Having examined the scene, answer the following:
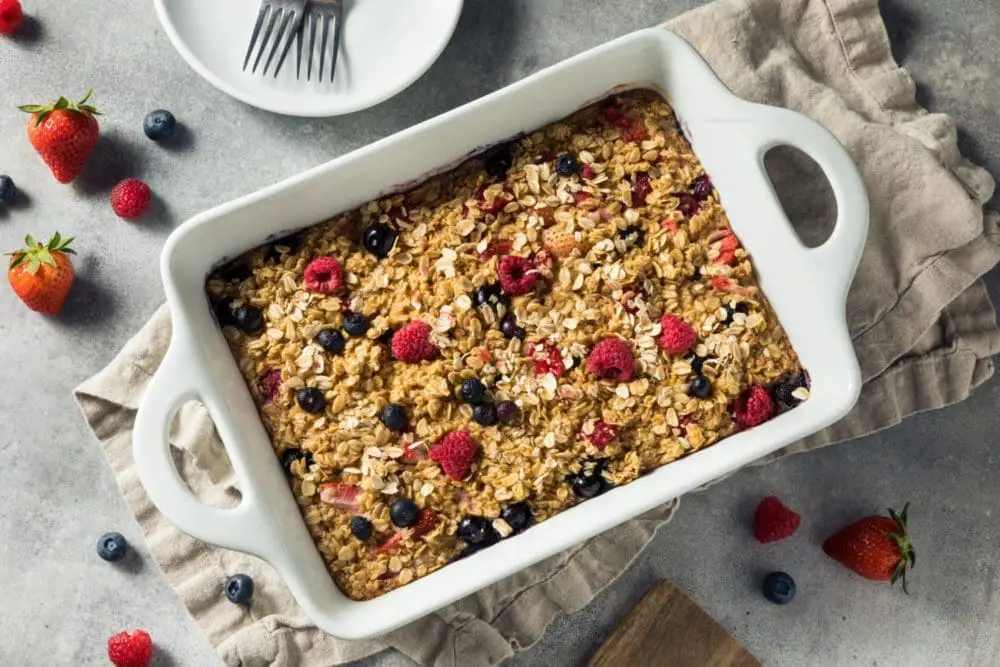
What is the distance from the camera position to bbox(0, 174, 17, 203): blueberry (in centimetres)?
211

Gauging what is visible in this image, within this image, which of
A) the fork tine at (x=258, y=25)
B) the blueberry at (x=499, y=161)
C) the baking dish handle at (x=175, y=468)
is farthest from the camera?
the fork tine at (x=258, y=25)

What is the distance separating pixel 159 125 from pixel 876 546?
172cm

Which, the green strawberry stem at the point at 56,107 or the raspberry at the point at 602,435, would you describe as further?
A: the green strawberry stem at the point at 56,107

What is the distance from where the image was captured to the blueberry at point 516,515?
6.00ft

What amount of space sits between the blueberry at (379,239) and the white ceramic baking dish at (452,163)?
6 cm

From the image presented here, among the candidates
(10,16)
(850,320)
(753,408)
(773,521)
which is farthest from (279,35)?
(773,521)

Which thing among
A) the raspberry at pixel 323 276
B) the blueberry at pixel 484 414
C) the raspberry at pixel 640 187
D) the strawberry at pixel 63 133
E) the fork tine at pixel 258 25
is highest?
the fork tine at pixel 258 25

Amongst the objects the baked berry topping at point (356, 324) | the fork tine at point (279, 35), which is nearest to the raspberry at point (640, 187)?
the baked berry topping at point (356, 324)

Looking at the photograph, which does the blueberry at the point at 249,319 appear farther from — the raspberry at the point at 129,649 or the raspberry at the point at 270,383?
the raspberry at the point at 129,649

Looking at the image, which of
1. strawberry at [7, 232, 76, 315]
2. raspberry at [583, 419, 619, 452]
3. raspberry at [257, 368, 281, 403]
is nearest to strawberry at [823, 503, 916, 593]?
raspberry at [583, 419, 619, 452]

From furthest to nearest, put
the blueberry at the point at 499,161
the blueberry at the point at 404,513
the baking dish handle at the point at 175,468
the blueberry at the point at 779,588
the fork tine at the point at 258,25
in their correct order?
the blueberry at the point at 779,588 < the fork tine at the point at 258,25 < the blueberry at the point at 499,161 < the blueberry at the point at 404,513 < the baking dish handle at the point at 175,468

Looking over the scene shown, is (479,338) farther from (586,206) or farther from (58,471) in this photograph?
(58,471)

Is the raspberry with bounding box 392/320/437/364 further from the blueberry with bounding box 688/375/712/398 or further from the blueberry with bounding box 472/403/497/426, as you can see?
the blueberry with bounding box 688/375/712/398

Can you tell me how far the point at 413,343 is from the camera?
1822 millimetres
